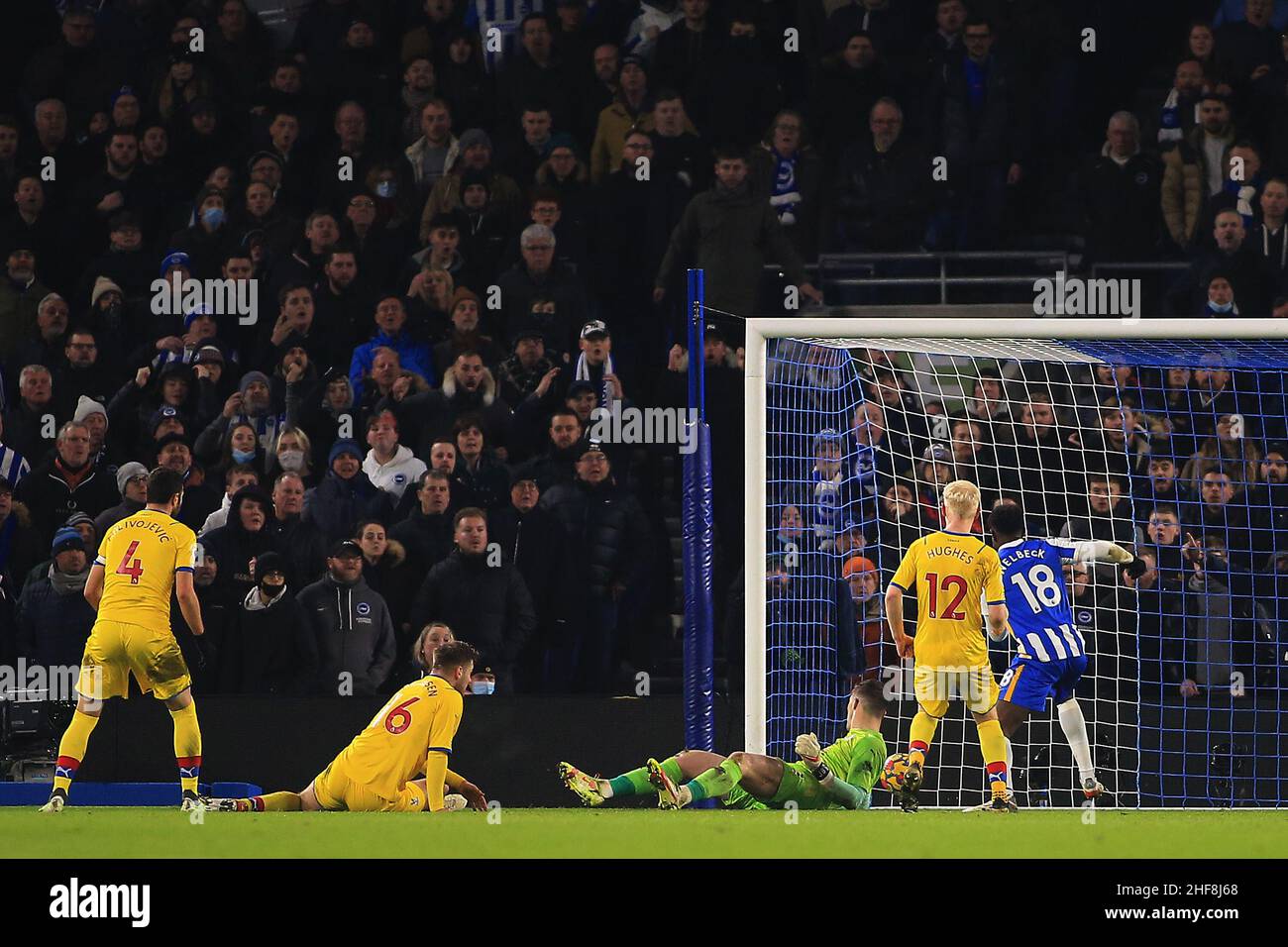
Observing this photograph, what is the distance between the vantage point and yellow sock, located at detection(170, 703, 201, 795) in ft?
28.5

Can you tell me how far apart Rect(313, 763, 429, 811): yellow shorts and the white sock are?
3.09m

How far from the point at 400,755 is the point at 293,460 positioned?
3699 millimetres

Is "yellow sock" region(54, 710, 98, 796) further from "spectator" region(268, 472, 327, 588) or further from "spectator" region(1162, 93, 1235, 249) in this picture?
"spectator" region(1162, 93, 1235, 249)

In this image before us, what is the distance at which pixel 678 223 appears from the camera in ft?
42.0

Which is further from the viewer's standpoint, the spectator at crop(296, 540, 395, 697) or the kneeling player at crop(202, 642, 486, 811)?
the spectator at crop(296, 540, 395, 697)

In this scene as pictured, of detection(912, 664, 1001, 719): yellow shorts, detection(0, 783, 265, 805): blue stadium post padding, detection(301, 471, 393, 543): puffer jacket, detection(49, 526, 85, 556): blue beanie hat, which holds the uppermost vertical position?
detection(301, 471, 393, 543): puffer jacket

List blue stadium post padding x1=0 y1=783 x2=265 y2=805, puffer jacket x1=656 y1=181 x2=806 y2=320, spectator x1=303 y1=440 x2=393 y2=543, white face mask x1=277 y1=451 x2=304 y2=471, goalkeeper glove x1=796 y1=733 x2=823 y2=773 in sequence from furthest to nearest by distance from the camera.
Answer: puffer jacket x1=656 y1=181 x2=806 y2=320, white face mask x1=277 y1=451 x2=304 y2=471, spectator x1=303 y1=440 x2=393 y2=543, blue stadium post padding x1=0 y1=783 x2=265 y2=805, goalkeeper glove x1=796 y1=733 x2=823 y2=773

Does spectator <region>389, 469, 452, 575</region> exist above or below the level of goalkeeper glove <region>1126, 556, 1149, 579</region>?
above

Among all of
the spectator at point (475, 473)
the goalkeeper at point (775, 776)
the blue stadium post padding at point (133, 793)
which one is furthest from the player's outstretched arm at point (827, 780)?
the spectator at point (475, 473)

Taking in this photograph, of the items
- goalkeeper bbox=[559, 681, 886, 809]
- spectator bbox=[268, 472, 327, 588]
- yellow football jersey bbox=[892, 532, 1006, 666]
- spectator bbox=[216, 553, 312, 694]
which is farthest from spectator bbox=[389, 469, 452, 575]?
yellow football jersey bbox=[892, 532, 1006, 666]

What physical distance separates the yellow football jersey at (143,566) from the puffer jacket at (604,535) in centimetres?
290

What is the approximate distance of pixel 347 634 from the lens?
11.0m

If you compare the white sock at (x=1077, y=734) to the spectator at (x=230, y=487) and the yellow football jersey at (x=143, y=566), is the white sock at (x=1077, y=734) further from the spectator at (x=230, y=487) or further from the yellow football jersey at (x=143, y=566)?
the spectator at (x=230, y=487)

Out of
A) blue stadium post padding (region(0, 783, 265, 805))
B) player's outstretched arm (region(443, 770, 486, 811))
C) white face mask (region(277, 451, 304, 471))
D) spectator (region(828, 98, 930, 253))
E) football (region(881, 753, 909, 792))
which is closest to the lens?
football (region(881, 753, 909, 792))
